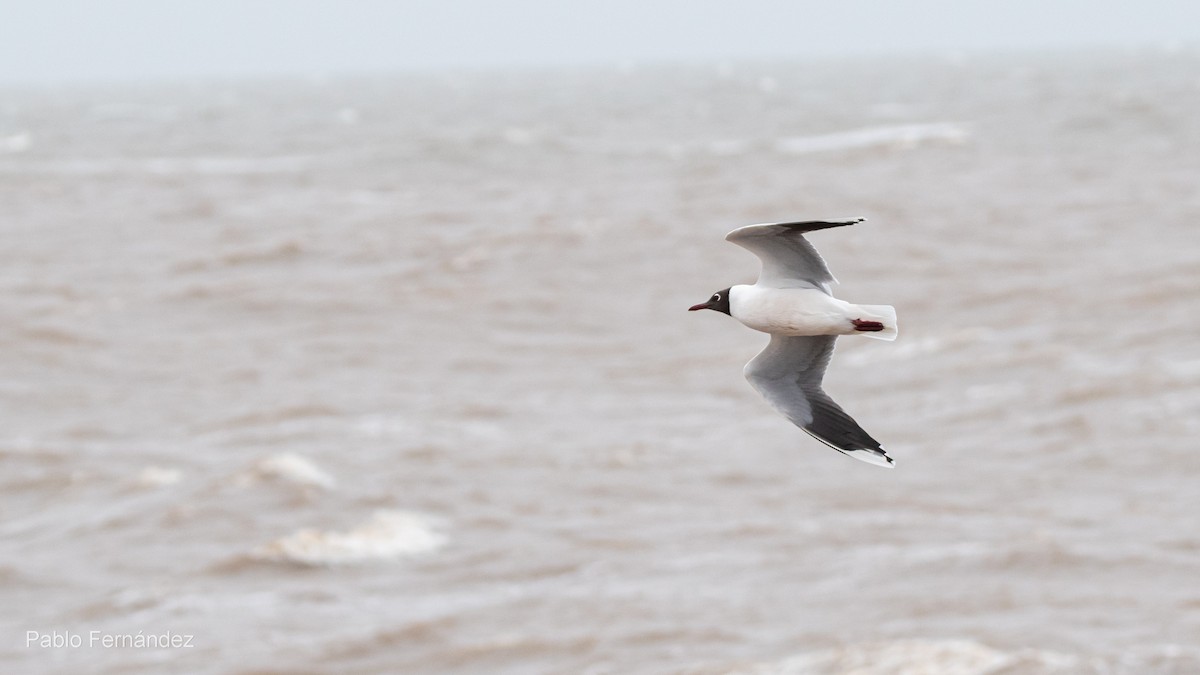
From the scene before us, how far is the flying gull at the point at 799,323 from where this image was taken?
6.72 meters

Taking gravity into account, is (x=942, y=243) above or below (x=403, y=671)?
above

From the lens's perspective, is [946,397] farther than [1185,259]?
No

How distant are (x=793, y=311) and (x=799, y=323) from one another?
0.19 feet

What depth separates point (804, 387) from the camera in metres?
7.40

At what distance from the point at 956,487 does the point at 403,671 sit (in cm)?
762

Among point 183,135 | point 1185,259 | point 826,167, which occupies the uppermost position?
point 183,135

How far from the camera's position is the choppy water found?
15984 millimetres

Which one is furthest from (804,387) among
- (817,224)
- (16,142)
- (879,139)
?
(16,142)

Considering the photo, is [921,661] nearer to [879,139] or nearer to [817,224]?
[817,224]

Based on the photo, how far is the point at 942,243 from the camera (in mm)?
33438

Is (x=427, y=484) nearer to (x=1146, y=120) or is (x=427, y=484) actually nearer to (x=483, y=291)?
(x=483, y=291)

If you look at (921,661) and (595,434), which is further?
(595,434)

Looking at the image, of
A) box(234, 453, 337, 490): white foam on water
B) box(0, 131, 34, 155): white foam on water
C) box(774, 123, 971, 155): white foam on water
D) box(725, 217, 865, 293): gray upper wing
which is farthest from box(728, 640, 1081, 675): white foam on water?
box(0, 131, 34, 155): white foam on water

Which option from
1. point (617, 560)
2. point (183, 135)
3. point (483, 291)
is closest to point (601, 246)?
point (483, 291)
